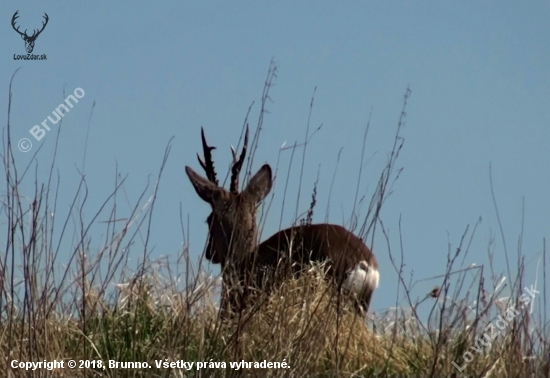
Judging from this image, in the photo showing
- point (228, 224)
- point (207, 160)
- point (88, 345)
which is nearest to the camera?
point (88, 345)

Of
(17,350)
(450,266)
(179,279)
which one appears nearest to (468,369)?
(450,266)

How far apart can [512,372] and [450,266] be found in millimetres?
644

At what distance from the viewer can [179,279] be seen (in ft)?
19.7

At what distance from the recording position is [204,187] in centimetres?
789

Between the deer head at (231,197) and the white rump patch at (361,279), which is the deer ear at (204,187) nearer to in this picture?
the deer head at (231,197)

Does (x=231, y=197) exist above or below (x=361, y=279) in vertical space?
above

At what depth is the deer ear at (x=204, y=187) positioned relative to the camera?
25.8 feet

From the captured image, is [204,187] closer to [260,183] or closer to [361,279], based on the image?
[260,183]

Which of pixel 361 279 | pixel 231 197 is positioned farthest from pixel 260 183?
pixel 361 279

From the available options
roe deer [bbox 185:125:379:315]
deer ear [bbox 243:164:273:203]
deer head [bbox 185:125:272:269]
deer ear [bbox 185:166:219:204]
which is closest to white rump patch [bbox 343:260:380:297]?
roe deer [bbox 185:125:379:315]

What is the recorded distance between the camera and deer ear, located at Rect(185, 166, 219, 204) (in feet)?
25.8

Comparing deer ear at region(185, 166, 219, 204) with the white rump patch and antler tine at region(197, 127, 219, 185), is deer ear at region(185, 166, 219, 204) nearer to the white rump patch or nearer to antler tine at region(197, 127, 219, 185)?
antler tine at region(197, 127, 219, 185)

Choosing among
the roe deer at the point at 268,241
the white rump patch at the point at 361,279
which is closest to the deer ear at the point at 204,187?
the roe deer at the point at 268,241

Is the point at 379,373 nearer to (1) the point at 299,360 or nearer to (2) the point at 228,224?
(1) the point at 299,360
